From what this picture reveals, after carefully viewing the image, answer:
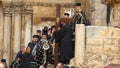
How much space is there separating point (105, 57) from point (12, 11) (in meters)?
10.8

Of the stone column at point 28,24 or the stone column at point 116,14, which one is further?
the stone column at point 28,24

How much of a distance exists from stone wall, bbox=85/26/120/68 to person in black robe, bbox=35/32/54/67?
1.53 meters

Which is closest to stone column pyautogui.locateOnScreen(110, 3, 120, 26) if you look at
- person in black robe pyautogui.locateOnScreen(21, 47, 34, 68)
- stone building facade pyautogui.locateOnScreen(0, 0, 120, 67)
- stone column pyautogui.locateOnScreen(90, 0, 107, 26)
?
person in black robe pyautogui.locateOnScreen(21, 47, 34, 68)

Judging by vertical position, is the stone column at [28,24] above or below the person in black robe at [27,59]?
above

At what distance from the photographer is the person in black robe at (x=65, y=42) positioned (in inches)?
541

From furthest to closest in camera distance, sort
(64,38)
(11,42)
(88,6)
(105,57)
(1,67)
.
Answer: (11,42)
(88,6)
(64,38)
(105,57)
(1,67)

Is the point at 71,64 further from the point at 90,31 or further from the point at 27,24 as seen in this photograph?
the point at 27,24

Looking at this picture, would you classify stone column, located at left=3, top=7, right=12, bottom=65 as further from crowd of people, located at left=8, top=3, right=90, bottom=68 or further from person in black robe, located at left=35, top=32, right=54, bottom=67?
person in black robe, located at left=35, top=32, right=54, bottom=67

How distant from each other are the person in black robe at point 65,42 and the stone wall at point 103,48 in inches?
30.4

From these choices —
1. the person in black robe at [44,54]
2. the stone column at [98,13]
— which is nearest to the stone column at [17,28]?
the stone column at [98,13]

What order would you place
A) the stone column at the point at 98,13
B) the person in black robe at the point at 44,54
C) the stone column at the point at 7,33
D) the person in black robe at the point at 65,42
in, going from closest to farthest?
1. the person in black robe at the point at 65,42
2. the person in black robe at the point at 44,54
3. the stone column at the point at 98,13
4. the stone column at the point at 7,33

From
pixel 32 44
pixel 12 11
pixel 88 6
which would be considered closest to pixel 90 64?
pixel 32 44

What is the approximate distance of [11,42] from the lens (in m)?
23.7

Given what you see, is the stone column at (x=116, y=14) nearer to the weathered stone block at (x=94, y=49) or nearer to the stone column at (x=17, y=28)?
the weathered stone block at (x=94, y=49)
